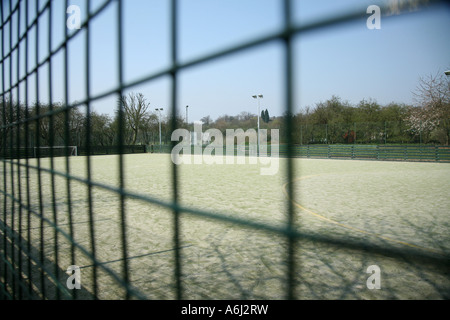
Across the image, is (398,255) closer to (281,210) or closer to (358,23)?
(358,23)

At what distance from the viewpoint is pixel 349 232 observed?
4863 millimetres

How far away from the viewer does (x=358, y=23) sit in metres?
0.48

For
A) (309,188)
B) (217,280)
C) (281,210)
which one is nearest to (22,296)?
(217,280)

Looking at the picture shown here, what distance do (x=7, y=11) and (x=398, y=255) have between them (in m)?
4.02

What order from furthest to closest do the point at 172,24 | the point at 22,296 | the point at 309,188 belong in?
the point at 309,188
the point at 22,296
the point at 172,24

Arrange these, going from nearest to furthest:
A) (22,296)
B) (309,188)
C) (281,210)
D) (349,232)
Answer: (22,296)
(349,232)
(281,210)
(309,188)
